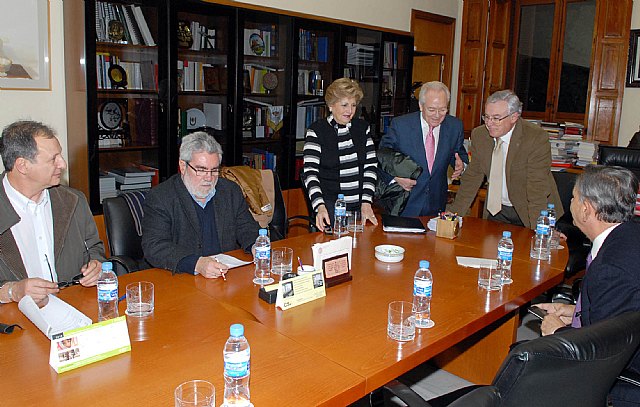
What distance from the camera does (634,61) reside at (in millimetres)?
5105

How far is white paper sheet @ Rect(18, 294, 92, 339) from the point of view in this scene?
66.4 inches

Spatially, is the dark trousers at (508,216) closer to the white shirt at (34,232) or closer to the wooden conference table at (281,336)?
the wooden conference table at (281,336)

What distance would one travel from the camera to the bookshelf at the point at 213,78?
3775 mm

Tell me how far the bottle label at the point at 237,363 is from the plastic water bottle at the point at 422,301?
29.5 inches

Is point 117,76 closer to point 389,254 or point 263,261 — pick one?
point 263,261

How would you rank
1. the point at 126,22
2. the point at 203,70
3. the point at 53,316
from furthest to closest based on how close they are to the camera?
the point at 203,70 → the point at 126,22 → the point at 53,316

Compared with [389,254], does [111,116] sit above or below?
above

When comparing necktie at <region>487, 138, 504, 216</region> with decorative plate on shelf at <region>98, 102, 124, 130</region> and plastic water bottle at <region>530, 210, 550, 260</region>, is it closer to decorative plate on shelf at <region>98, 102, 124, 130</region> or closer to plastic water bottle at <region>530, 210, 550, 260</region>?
plastic water bottle at <region>530, 210, 550, 260</region>

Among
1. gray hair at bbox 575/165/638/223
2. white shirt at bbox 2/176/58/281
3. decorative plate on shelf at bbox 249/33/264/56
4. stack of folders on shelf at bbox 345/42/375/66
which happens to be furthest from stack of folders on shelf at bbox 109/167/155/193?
gray hair at bbox 575/165/638/223

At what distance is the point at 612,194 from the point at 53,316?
190cm

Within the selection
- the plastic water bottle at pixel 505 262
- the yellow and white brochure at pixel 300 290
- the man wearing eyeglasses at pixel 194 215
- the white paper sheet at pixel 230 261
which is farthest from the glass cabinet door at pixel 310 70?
the yellow and white brochure at pixel 300 290

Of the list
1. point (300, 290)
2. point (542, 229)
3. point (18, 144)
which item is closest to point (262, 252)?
point (300, 290)

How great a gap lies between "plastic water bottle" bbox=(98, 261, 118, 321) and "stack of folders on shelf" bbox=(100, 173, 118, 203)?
6.95 ft

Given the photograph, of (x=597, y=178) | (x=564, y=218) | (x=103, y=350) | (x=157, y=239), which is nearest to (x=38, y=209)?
(x=157, y=239)
